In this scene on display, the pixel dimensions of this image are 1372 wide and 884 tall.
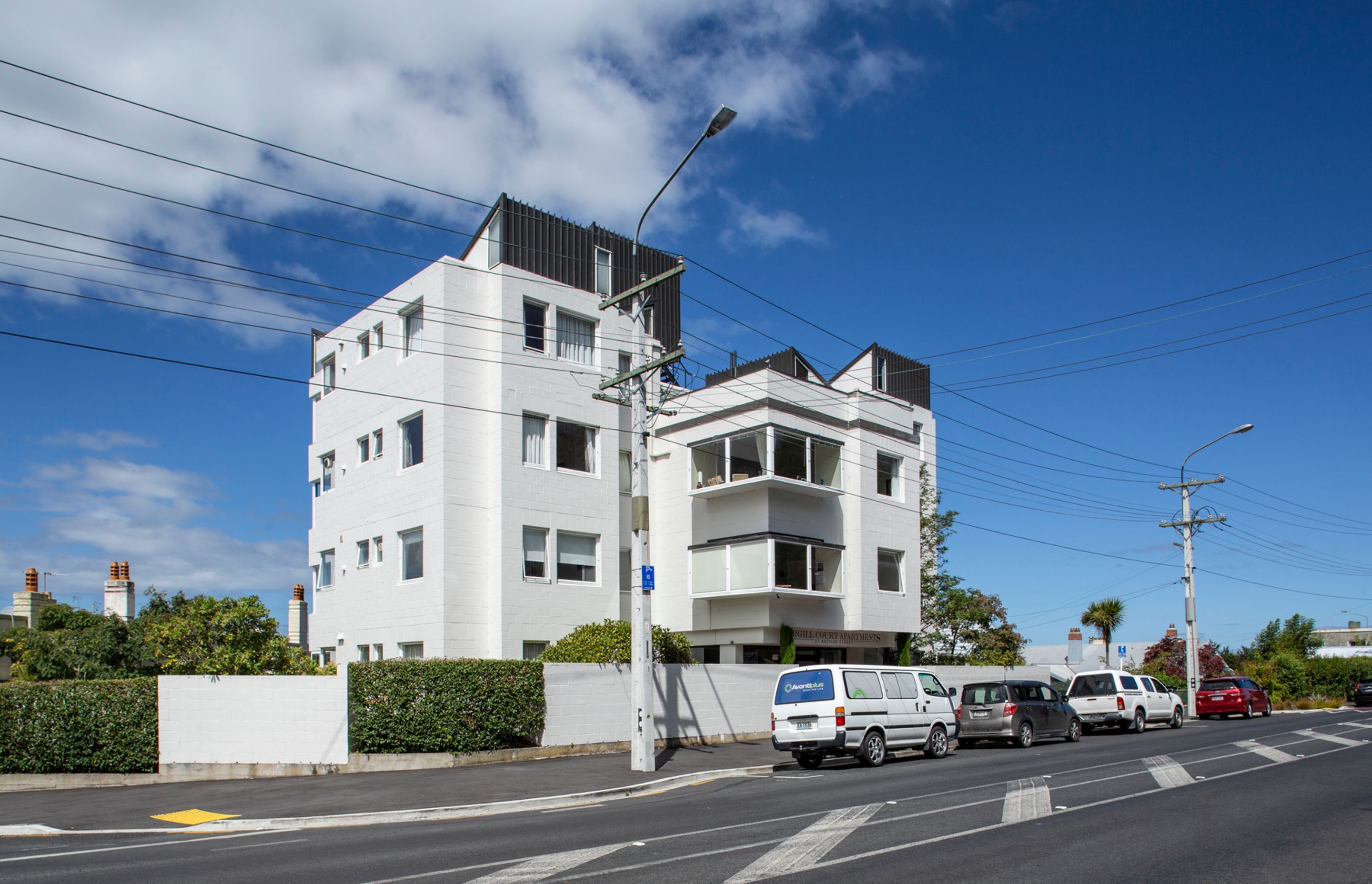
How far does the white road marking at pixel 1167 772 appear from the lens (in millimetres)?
14938

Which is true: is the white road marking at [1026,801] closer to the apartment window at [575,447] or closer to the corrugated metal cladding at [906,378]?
the apartment window at [575,447]

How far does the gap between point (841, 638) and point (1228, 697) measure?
586 inches

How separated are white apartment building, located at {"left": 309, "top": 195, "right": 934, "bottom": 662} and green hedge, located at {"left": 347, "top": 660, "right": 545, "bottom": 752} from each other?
6.08 metres

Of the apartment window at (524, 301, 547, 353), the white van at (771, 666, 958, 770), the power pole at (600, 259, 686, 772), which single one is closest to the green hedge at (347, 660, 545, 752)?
the power pole at (600, 259, 686, 772)

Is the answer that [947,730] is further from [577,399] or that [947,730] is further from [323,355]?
[323,355]

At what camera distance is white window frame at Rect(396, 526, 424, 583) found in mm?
27859

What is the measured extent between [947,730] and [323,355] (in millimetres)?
23901

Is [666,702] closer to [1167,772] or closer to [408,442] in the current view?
[1167,772]

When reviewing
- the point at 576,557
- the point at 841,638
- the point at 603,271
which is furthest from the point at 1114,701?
the point at 603,271

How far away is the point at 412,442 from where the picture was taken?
29.3 meters

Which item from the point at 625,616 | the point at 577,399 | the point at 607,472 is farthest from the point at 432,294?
the point at 625,616

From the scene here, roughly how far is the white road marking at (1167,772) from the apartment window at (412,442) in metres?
19.7

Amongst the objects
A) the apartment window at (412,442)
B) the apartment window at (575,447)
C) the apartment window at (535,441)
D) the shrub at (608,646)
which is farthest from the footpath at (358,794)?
the apartment window at (412,442)

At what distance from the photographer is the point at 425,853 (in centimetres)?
1033
